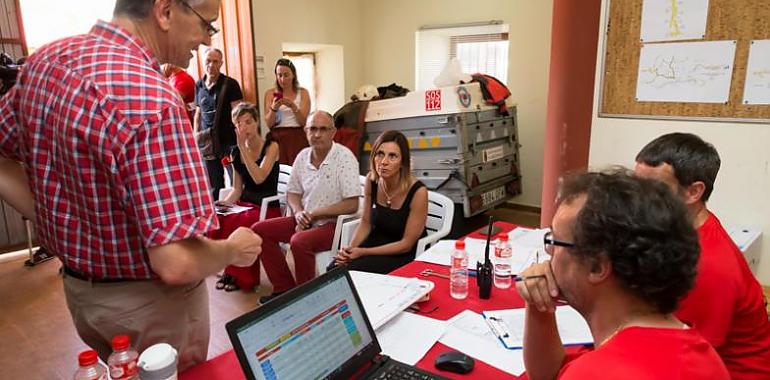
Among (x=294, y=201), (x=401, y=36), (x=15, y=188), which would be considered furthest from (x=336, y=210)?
(x=401, y=36)

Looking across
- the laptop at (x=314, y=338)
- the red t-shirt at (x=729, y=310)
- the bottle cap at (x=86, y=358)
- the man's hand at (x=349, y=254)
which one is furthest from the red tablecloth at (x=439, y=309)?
the man's hand at (x=349, y=254)

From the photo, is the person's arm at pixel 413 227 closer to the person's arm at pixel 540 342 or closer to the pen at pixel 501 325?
the pen at pixel 501 325

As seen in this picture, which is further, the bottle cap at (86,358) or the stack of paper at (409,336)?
the stack of paper at (409,336)

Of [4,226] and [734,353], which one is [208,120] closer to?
[4,226]

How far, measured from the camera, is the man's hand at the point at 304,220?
2.99m

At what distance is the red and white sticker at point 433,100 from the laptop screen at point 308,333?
10.2 feet

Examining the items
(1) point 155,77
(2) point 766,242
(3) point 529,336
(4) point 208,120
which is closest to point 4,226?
(4) point 208,120

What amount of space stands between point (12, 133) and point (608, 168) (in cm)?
134

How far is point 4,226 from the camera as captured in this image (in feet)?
13.1

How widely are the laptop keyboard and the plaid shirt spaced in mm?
510

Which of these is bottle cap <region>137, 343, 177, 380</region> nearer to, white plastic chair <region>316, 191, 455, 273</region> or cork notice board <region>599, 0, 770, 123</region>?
white plastic chair <region>316, 191, 455, 273</region>

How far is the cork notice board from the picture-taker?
7.18 feet

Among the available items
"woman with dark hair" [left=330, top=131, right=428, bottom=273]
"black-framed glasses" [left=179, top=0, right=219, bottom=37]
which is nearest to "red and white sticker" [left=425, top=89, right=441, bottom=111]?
"woman with dark hair" [left=330, top=131, right=428, bottom=273]

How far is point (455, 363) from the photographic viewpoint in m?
1.18
